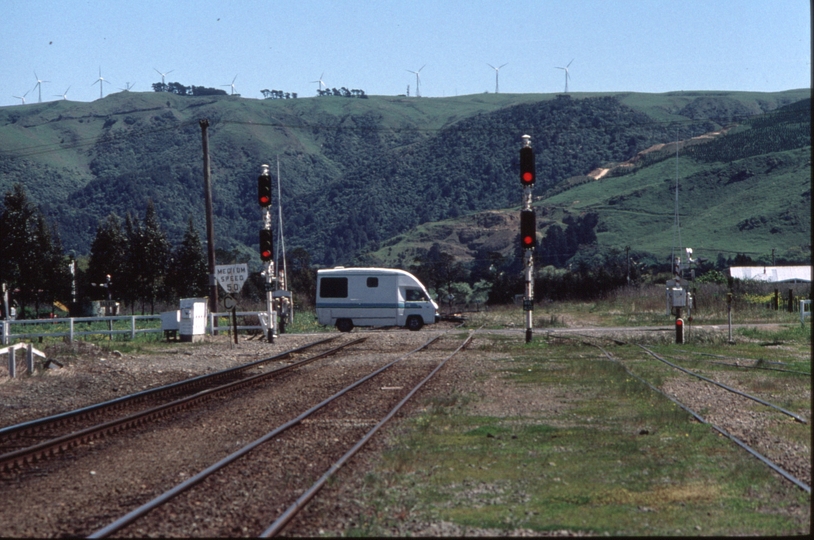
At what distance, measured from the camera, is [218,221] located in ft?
641

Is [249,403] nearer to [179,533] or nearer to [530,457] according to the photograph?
[530,457]

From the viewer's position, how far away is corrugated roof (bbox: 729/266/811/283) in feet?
266

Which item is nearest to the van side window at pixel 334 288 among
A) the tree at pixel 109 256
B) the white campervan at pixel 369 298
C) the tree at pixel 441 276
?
the white campervan at pixel 369 298

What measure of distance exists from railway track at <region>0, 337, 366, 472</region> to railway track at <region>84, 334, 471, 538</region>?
2290 mm

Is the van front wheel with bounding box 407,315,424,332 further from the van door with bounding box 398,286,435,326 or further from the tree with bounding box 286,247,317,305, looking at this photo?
the tree with bounding box 286,247,317,305

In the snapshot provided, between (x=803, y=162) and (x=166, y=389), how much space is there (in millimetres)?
130557

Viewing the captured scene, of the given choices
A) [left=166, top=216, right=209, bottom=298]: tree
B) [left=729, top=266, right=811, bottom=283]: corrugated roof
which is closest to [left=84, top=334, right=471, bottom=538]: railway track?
[left=166, top=216, right=209, bottom=298]: tree

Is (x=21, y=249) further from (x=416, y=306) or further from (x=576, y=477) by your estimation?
(x=576, y=477)

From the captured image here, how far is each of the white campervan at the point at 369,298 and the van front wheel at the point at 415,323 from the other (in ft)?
0.14

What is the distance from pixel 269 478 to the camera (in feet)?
29.3

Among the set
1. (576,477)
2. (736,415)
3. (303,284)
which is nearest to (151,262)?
(303,284)

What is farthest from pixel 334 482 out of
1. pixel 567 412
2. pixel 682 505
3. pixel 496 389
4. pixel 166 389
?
pixel 166 389

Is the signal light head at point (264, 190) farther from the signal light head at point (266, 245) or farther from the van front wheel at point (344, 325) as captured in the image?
the van front wheel at point (344, 325)

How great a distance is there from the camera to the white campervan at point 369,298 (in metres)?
39.0
